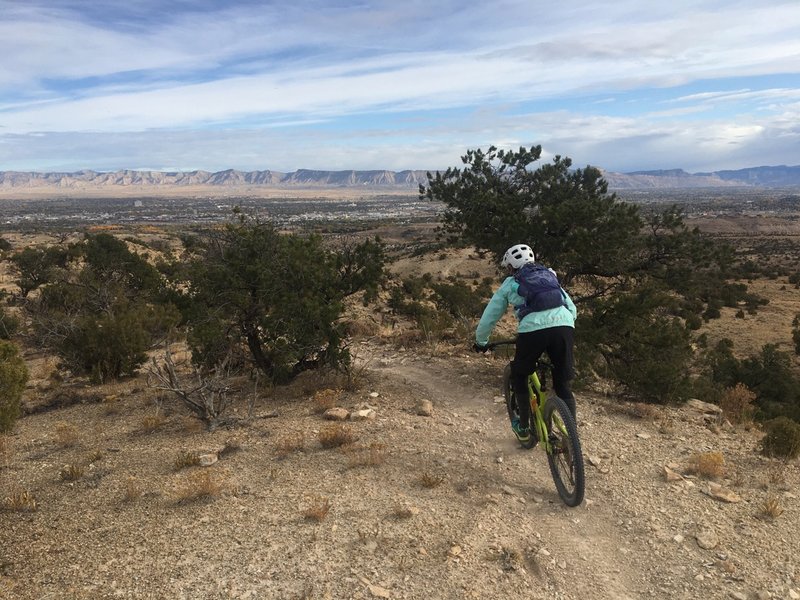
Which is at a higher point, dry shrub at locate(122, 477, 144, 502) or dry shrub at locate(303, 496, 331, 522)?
dry shrub at locate(303, 496, 331, 522)

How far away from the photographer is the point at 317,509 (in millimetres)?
4676

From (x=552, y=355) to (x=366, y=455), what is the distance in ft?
8.10

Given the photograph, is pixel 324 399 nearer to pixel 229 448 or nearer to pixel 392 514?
pixel 229 448

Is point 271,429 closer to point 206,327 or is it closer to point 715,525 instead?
point 206,327

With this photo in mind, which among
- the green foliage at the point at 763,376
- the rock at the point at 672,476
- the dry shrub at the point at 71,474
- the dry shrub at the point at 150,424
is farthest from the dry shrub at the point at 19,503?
the green foliage at the point at 763,376

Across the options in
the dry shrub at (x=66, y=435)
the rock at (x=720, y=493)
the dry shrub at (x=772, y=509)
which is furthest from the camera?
the dry shrub at (x=66, y=435)

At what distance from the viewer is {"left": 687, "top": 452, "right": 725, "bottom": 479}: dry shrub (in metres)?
5.57

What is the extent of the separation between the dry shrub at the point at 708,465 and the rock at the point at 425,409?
333cm

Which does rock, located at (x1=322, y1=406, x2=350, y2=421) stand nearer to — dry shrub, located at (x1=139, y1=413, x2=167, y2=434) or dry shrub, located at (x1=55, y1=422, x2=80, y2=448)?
dry shrub, located at (x1=139, y1=413, x2=167, y2=434)

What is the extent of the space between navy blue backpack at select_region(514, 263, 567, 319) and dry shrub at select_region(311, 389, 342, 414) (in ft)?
13.2

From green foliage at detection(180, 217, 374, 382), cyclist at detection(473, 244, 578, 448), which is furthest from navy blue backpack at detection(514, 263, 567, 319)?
green foliage at detection(180, 217, 374, 382)

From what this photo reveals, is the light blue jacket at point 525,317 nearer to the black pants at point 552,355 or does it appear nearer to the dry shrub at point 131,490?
the black pants at point 552,355

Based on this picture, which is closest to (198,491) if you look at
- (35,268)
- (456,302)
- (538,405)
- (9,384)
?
(538,405)

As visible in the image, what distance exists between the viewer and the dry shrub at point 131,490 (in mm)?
5160
